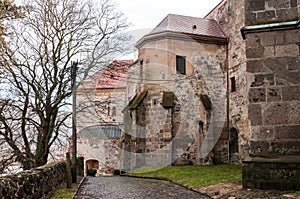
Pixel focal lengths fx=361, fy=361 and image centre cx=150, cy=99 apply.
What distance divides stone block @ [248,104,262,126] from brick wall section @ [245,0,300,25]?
5.99ft

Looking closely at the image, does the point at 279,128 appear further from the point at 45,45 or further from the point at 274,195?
the point at 45,45

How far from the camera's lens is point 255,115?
7551 millimetres

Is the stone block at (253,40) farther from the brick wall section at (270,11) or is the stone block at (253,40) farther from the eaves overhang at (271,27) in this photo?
the brick wall section at (270,11)

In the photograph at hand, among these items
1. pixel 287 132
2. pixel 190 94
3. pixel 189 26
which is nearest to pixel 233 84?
pixel 190 94

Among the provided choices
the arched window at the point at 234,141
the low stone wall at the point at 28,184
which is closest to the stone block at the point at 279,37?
the low stone wall at the point at 28,184

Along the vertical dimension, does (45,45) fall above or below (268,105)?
above

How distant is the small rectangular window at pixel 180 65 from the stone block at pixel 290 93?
42.0 ft

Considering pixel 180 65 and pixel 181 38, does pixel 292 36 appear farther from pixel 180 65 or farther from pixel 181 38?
pixel 181 38

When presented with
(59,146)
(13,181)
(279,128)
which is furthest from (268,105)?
(59,146)

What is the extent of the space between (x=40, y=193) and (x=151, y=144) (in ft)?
39.3

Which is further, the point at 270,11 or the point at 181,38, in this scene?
the point at 181,38

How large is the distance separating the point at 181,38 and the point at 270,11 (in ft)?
41.5

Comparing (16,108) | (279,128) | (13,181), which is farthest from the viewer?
(16,108)

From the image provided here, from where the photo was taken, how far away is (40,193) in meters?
7.60
